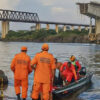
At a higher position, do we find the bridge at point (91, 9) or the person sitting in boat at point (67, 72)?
the bridge at point (91, 9)

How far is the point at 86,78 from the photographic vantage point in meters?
17.5

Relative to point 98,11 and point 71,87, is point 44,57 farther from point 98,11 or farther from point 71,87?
point 98,11

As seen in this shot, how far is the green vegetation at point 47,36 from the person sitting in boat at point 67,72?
129m

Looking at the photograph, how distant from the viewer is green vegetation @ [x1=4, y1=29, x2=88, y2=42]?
482 ft

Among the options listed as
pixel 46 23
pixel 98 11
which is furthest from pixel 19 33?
pixel 98 11

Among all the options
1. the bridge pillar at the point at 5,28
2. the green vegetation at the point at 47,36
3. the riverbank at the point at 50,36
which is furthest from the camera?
the bridge pillar at the point at 5,28

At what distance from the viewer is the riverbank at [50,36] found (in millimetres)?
145012

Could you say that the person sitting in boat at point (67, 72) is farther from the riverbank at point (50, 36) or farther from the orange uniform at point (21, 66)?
the riverbank at point (50, 36)

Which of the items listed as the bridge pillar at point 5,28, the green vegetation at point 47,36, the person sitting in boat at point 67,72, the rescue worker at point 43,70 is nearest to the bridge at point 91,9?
the green vegetation at point 47,36

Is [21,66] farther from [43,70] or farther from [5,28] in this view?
[5,28]

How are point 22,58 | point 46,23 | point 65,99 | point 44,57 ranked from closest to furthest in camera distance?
1. point 44,57
2. point 22,58
3. point 65,99
4. point 46,23

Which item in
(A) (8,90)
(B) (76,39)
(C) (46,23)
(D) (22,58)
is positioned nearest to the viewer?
(D) (22,58)

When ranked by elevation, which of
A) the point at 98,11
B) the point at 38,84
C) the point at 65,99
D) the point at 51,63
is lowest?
the point at 65,99

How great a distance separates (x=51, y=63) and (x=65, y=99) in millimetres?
4483
